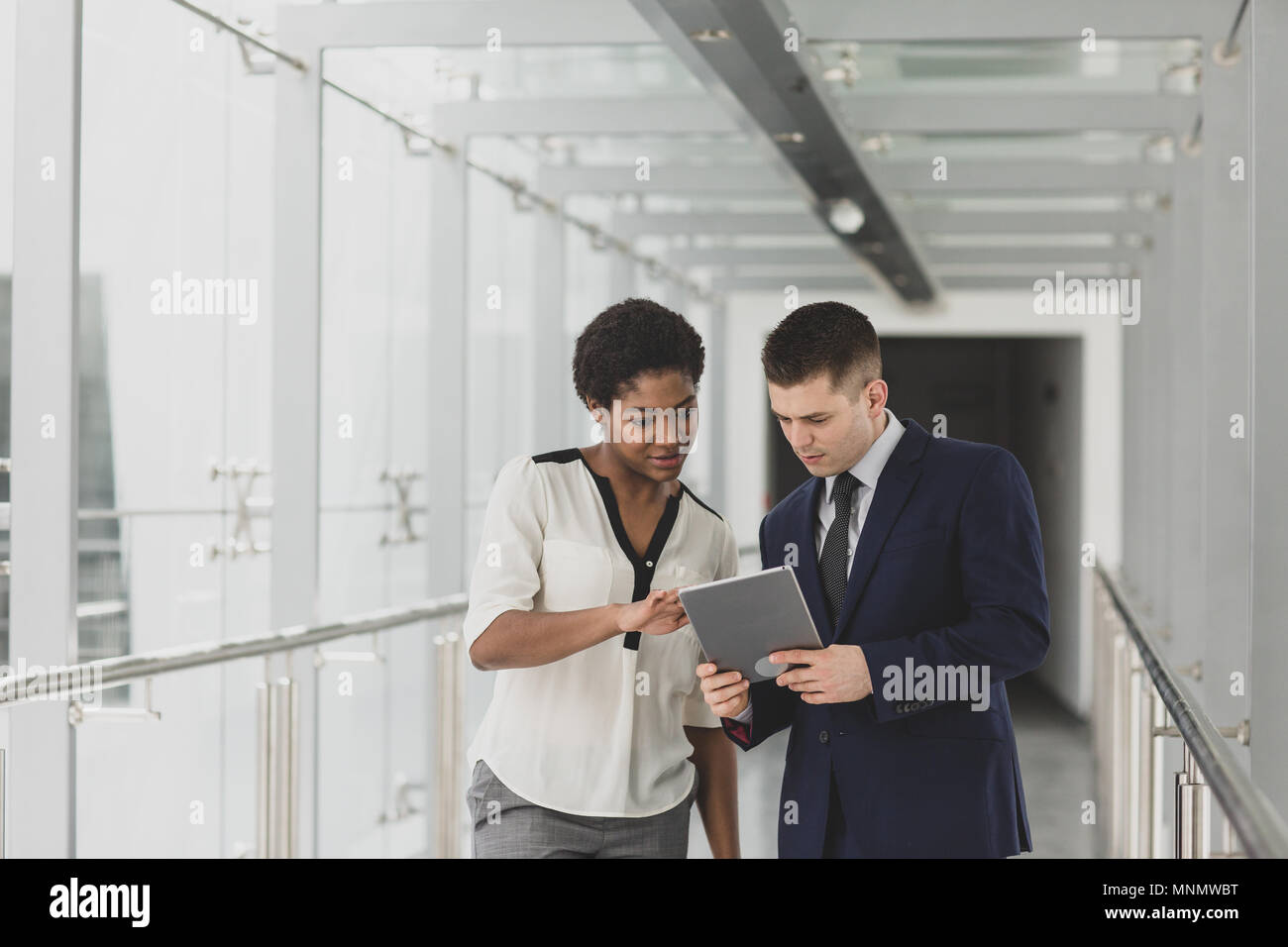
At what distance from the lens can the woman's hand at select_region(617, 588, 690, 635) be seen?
1996mm

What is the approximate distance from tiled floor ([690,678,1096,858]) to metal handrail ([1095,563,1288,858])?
2667 mm

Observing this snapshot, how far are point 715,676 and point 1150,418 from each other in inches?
215

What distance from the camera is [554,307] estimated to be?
19.9ft

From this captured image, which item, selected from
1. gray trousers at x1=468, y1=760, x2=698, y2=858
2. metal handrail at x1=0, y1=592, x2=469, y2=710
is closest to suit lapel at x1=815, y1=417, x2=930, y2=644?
gray trousers at x1=468, y1=760, x2=698, y2=858

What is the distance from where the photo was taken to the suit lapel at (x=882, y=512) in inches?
83.4

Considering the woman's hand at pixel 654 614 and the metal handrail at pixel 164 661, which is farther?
the metal handrail at pixel 164 661

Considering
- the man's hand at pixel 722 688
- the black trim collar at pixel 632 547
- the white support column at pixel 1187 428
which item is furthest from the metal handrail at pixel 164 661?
the white support column at pixel 1187 428

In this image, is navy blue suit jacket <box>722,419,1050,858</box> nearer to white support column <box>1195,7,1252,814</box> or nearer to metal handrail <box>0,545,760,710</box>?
metal handrail <box>0,545,760,710</box>

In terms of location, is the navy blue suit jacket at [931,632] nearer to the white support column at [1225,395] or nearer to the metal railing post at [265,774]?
the metal railing post at [265,774]

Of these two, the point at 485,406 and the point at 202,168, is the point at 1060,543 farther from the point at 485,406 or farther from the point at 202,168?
the point at 202,168

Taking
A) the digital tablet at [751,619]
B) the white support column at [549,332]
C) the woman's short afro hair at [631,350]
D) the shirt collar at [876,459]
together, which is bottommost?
the digital tablet at [751,619]

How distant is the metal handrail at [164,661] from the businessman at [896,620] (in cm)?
118

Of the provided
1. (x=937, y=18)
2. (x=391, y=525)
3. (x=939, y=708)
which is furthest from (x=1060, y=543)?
(x=939, y=708)
